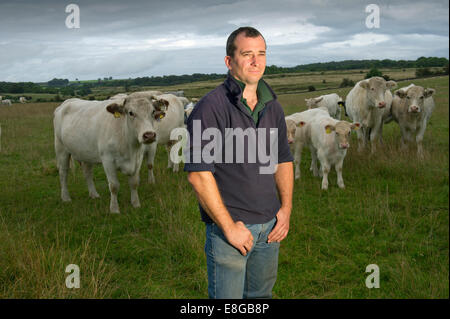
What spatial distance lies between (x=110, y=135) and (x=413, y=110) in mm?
8444

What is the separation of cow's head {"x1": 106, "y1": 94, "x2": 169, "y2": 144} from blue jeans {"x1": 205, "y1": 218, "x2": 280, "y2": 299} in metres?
4.24

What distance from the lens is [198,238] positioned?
5.40 metres

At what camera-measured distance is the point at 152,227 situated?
6.30m

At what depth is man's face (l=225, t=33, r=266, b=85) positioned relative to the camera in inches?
92.9

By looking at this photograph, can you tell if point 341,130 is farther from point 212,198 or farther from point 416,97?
point 212,198

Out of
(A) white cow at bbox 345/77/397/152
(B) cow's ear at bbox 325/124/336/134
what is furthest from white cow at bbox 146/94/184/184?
(A) white cow at bbox 345/77/397/152

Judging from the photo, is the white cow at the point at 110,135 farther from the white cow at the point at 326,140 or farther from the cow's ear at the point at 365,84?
the cow's ear at the point at 365,84

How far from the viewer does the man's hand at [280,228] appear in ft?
8.34

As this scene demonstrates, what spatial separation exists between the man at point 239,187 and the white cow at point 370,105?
923 cm

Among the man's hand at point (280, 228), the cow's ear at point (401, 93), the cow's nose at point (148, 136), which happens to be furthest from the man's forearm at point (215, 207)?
the cow's ear at point (401, 93)

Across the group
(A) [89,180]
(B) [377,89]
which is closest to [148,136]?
(A) [89,180]

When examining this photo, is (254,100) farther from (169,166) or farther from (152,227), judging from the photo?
(169,166)

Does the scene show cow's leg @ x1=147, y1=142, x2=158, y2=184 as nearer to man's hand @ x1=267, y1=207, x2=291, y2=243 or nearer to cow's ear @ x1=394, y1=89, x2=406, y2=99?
man's hand @ x1=267, y1=207, x2=291, y2=243

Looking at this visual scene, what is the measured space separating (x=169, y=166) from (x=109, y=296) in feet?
23.6
